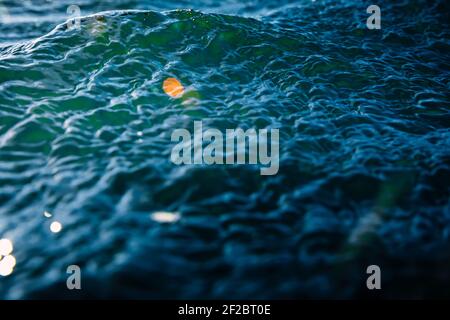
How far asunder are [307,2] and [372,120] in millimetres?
6406

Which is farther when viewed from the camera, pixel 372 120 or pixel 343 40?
pixel 343 40

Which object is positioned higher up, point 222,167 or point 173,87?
point 173,87

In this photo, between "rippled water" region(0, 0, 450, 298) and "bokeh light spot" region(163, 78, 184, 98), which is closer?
"rippled water" region(0, 0, 450, 298)

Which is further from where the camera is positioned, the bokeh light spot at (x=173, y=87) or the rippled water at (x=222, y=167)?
the bokeh light spot at (x=173, y=87)

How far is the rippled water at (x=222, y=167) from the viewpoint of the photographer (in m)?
4.40

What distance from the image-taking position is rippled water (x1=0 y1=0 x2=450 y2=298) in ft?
14.4

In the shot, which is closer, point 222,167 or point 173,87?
point 222,167

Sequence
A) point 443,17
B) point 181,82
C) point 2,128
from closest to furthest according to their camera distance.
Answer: point 2,128 < point 181,82 < point 443,17

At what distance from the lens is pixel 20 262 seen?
4484 millimetres

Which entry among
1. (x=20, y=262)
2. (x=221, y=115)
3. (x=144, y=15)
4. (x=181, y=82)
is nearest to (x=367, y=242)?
(x=221, y=115)

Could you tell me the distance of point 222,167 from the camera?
5754mm

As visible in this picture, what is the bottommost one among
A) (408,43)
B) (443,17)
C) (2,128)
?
(2,128)

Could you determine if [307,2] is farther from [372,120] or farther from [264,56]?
[372,120]

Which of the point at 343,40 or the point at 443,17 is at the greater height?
the point at 443,17
